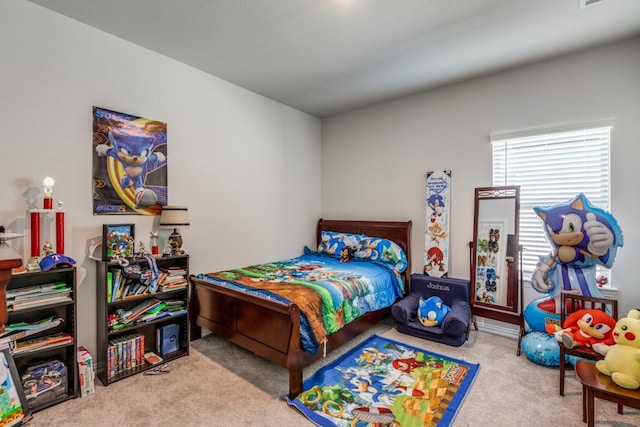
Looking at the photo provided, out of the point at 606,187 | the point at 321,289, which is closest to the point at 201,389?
the point at 321,289

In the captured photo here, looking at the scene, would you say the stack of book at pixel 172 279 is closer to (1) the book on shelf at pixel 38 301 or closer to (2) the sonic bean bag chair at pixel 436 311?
(1) the book on shelf at pixel 38 301

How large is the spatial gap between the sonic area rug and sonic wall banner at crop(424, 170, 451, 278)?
1126 mm

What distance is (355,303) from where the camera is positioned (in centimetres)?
294

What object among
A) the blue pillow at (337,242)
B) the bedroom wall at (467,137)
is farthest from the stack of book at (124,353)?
the bedroom wall at (467,137)

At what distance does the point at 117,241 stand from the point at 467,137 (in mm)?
3740

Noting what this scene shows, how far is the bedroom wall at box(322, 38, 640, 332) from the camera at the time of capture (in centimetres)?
281

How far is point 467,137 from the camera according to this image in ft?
Result: 12.0

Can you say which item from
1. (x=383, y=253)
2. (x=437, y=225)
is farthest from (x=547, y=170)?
(x=383, y=253)

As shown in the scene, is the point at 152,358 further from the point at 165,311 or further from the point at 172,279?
the point at 172,279

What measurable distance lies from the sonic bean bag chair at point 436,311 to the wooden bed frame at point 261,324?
0.29 meters

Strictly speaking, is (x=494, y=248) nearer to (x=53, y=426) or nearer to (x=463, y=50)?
(x=463, y=50)

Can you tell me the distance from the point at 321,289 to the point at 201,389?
119cm

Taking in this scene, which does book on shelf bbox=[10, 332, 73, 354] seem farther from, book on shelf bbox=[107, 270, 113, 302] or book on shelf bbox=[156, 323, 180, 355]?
book on shelf bbox=[156, 323, 180, 355]

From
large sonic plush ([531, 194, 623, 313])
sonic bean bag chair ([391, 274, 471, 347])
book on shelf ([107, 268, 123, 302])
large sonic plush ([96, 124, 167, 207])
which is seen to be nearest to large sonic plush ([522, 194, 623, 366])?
large sonic plush ([531, 194, 623, 313])
